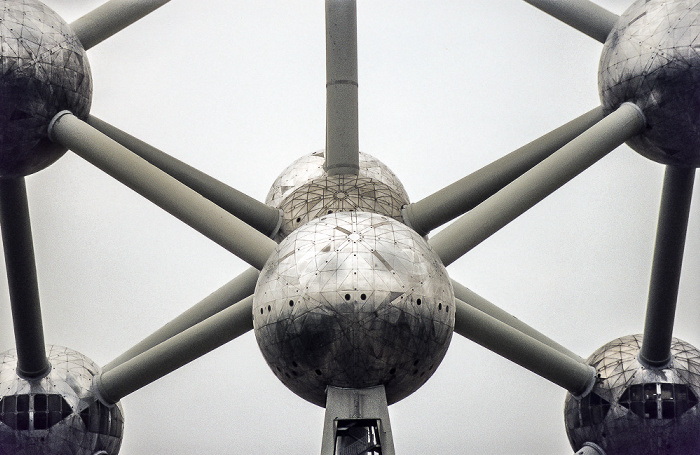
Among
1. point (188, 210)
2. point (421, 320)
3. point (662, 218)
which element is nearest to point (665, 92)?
point (662, 218)

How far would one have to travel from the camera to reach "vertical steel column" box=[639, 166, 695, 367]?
36.8 feet

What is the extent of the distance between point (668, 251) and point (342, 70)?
3.46 meters

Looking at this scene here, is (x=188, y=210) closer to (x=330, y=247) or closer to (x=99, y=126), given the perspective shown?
(x=330, y=247)

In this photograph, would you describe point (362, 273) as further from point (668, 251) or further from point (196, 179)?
point (668, 251)

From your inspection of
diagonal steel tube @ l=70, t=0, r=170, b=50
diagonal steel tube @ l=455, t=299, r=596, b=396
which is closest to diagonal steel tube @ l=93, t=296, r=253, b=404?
diagonal steel tube @ l=455, t=299, r=596, b=396

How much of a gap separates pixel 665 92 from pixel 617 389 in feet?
10.7

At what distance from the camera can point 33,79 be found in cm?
1027

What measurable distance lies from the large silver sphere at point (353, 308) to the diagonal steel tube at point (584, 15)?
3399 millimetres

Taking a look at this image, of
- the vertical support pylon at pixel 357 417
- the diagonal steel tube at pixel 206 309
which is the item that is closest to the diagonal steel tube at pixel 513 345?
the vertical support pylon at pixel 357 417

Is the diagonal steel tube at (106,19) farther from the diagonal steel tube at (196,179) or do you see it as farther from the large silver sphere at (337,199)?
the large silver sphere at (337,199)

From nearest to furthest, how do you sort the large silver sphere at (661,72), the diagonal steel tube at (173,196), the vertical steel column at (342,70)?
the diagonal steel tube at (173,196) → the large silver sphere at (661,72) → the vertical steel column at (342,70)

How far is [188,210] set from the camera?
959 centimetres

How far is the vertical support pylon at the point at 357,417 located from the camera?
8.50 m

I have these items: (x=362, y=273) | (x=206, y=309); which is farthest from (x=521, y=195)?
(x=206, y=309)
